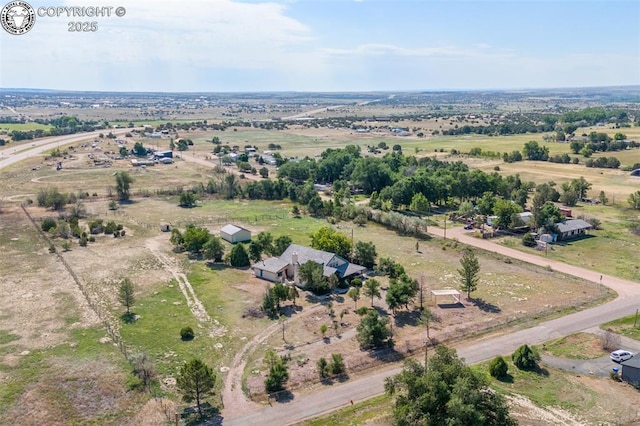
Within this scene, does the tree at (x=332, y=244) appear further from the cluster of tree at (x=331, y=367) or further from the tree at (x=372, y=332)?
the cluster of tree at (x=331, y=367)

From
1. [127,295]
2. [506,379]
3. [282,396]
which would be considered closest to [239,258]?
[127,295]

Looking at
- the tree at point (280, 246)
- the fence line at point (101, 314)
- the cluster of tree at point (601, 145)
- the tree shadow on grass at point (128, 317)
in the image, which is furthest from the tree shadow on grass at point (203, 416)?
the cluster of tree at point (601, 145)

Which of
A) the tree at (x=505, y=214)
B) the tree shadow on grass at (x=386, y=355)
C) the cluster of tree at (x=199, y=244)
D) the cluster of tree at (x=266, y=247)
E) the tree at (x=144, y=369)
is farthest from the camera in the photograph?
the tree at (x=505, y=214)

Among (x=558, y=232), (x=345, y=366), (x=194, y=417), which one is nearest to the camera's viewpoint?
(x=194, y=417)

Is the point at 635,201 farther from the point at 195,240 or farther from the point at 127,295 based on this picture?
the point at 127,295

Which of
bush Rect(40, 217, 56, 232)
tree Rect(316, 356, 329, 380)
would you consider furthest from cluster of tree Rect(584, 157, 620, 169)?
bush Rect(40, 217, 56, 232)

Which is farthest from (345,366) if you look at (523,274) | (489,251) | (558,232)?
(558,232)

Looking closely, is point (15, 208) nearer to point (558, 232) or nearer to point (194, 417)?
point (194, 417)
